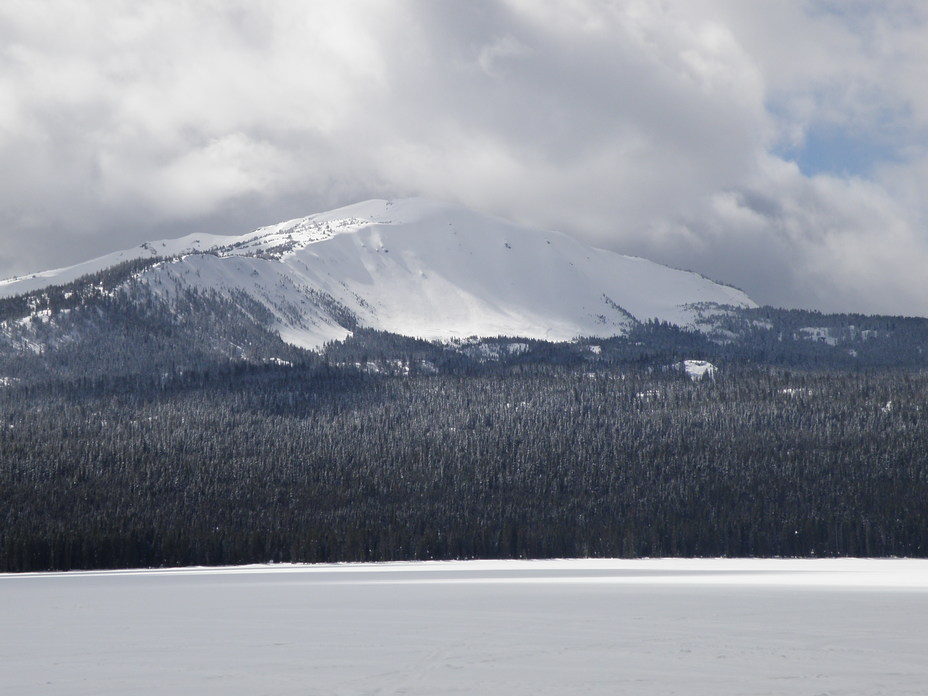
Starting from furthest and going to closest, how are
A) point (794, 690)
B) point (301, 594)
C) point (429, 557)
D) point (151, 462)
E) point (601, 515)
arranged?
point (151, 462) < point (601, 515) < point (429, 557) < point (301, 594) < point (794, 690)

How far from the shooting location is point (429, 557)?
13338 centimetres

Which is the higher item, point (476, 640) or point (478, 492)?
point (476, 640)

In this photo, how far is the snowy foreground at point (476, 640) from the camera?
2884 cm

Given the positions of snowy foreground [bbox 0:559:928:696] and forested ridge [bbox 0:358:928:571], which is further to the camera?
forested ridge [bbox 0:358:928:571]

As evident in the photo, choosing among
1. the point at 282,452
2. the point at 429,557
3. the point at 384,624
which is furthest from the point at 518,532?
the point at 384,624

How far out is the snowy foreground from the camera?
28.8 m

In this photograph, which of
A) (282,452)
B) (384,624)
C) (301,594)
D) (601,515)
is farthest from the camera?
(282,452)

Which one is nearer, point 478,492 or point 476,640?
point 476,640

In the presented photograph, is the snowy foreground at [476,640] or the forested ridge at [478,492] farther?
the forested ridge at [478,492]

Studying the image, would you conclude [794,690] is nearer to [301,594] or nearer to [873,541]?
[301,594]

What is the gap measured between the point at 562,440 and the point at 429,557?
202 feet

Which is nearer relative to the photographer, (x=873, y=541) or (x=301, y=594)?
(x=301, y=594)

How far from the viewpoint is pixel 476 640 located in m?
38.3

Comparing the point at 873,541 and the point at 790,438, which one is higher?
the point at 790,438
